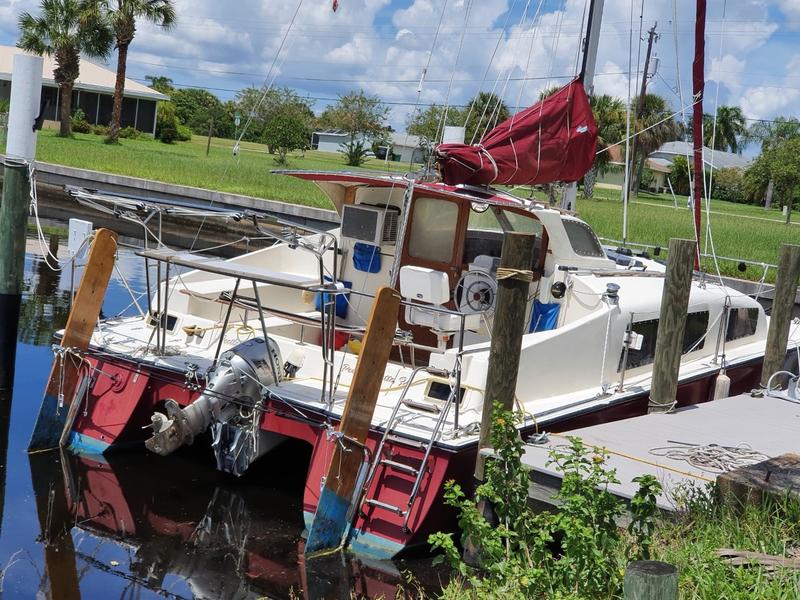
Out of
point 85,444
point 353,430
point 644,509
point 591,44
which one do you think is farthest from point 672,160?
point 644,509

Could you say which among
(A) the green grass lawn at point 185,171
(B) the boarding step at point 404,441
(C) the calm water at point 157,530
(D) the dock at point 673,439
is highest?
(A) the green grass lawn at point 185,171

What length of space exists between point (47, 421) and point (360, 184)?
3.69 meters

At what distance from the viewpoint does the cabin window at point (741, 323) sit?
11836mm

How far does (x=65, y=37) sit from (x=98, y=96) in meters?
10.8

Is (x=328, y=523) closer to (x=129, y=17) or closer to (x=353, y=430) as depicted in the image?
(x=353, y=430)

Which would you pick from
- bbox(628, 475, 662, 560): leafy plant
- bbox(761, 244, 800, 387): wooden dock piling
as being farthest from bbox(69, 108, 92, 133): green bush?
bbox(628, 475, 662, 560): leafy plant

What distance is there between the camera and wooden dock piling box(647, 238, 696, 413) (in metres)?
8.88

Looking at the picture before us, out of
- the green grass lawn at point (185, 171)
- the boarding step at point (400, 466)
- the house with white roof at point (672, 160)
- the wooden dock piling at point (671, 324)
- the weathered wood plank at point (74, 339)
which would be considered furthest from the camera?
Answer: the house with white roof at point (672, 160)

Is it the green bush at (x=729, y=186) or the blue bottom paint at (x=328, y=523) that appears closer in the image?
the blue bottom paint at (x=328, y=523)

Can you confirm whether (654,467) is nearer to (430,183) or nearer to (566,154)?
(430,183)

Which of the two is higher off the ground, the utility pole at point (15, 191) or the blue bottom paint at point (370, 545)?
the utility pole at point (15, 191)

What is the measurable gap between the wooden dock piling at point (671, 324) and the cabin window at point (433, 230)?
201 centimetres

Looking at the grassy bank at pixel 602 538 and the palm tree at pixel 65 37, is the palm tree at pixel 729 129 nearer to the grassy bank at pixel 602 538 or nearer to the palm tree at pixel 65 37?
the palm tree at pixel 65 37

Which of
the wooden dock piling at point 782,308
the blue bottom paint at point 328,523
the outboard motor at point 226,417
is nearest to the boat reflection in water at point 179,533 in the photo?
the blue bottom paint at point 328,523
